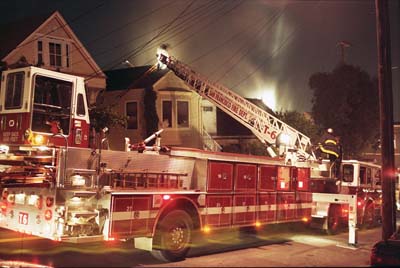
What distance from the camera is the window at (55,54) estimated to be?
23.7 m

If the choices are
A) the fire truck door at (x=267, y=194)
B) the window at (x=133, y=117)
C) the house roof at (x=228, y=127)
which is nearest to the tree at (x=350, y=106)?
the house roof at (x=228, y=127)

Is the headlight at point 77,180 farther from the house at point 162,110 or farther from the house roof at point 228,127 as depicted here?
the house roof at point 228,127

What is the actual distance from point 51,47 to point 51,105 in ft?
52.5

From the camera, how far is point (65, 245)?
33.8 feet

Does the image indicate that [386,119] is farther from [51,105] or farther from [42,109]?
[42,109]

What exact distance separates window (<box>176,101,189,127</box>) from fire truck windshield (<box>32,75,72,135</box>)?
1833 centimetres

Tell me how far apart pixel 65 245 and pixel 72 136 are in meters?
2.61

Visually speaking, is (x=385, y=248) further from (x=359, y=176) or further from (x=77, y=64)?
(x=77, y=64)

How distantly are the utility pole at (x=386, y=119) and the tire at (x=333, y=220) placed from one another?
2.28 m

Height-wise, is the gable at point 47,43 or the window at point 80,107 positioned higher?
the gable at point 47,43

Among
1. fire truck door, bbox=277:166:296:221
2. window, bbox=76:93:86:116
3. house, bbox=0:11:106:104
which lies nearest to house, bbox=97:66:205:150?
house, bbox=0:11:106:104

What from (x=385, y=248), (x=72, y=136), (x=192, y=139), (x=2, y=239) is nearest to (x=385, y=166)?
(x=385, y=248)

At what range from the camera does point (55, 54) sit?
939 inches

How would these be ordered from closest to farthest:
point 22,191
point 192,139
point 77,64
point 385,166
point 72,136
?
point 22,191 → point 72,136 → point 385,166 → point 77,64 → point 192,139
